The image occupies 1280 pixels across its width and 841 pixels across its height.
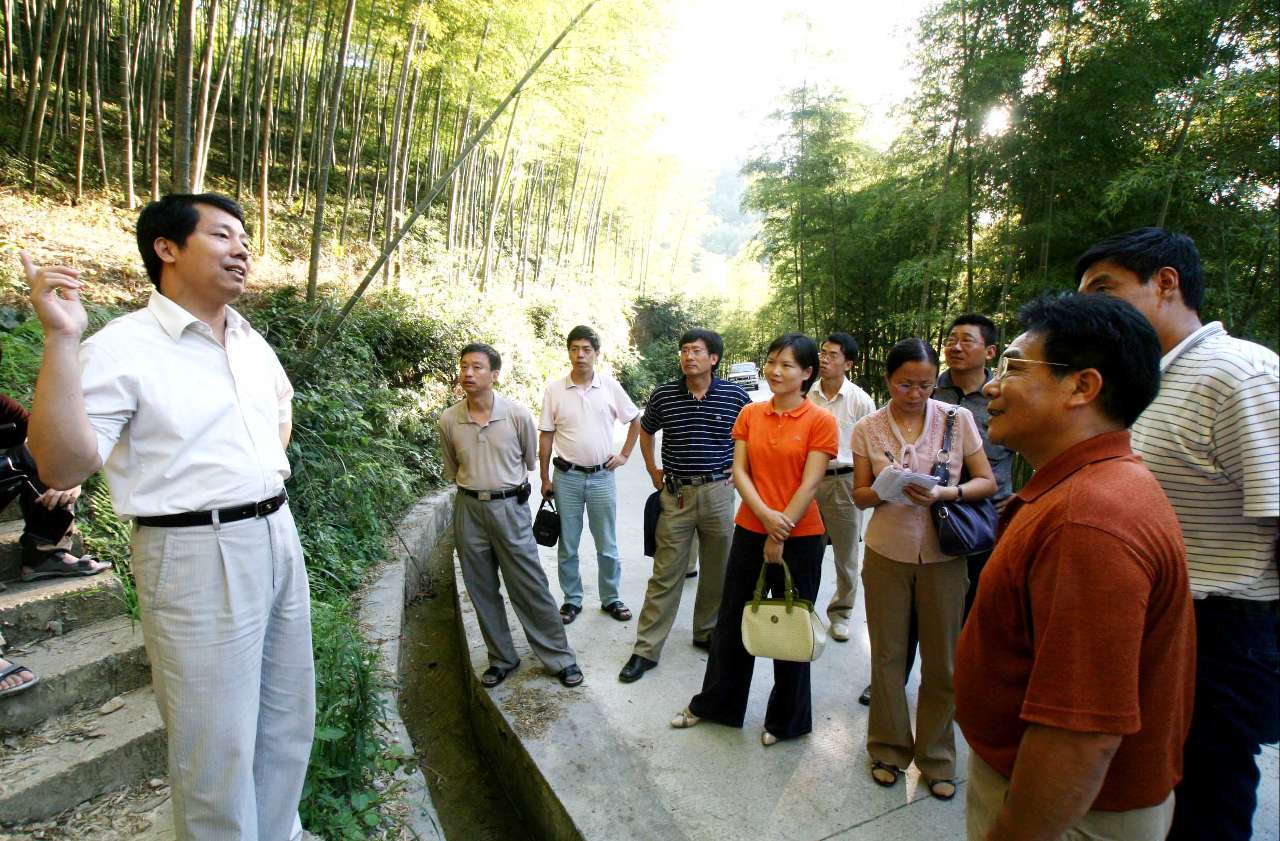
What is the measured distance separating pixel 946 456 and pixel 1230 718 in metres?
1.03

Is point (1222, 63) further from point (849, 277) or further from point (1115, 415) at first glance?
point (1115, 415)

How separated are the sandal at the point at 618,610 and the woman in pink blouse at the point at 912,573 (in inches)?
64.6

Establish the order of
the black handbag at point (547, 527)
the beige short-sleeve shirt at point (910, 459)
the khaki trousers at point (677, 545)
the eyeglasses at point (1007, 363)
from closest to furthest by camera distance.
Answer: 1. the eyeglasses at point (1007, 363)
2. the beige short-sleeve shirt at point (910, 459)
3. the khaki trousers at point (677, 545)
4. the black handbag at point (547, 527)

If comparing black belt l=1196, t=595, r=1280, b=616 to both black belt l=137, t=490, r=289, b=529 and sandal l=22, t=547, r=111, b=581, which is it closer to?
black belt l=137, t=490, r=289, b=529

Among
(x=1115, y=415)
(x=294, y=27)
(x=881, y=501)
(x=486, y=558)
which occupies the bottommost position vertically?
(x=486, y=558)

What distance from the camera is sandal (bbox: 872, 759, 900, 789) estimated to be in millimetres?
2189

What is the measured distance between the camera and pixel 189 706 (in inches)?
54.0

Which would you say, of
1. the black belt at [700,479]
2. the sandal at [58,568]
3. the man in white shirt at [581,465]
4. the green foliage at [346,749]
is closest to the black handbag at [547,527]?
the man in white shirt at [581,465]

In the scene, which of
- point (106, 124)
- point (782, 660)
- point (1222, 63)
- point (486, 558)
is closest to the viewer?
point (782, 660)

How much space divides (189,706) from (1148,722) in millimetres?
1850

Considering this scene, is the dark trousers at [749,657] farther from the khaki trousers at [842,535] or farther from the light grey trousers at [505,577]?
the khaki trousers at [842,535]

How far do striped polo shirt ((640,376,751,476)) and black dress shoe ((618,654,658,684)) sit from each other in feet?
3.04

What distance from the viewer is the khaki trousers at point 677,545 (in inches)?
116

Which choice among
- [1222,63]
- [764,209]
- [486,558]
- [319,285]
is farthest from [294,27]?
[1222,63]
